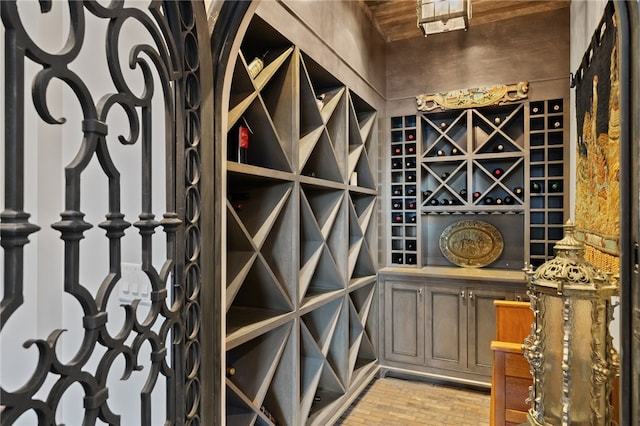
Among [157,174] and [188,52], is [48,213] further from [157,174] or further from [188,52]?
[188,52]

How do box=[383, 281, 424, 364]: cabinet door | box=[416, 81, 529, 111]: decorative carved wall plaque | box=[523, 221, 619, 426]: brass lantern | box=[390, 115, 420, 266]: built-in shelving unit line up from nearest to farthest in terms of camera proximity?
box=[523, 221, 619, 426]: brass lantern < box=[416, 81, 529, 111]: decorative carved wall plaque < box=[383, 281, 424, 364]: cabinet door < box=[390, 115, 420, 266]: built-in shelving unit

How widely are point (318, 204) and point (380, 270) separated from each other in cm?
103

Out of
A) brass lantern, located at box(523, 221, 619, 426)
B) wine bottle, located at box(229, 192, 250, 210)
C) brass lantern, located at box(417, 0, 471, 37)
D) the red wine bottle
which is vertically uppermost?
brass lantern, located at box(417, 0, 471, 37)

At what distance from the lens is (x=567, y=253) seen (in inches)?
53.5

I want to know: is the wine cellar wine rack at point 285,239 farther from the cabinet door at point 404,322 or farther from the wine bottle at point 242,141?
the cabinet door at point 404,322

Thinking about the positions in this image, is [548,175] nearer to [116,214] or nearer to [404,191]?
[404,191]

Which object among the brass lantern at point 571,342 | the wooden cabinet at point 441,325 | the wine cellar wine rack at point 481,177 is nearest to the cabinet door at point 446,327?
the wooden cabinet at point 441,325

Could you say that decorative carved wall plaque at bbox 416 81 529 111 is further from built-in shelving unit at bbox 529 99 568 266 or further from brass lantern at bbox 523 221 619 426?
brass lantern at bbox 523 221 619 426

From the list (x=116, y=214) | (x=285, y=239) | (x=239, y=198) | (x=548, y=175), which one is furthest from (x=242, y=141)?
(x=548, y=175)

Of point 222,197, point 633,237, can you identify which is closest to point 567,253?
point 633,237

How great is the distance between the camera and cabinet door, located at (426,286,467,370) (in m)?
3.23

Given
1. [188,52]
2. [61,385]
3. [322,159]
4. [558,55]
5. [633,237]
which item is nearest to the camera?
[61,385]

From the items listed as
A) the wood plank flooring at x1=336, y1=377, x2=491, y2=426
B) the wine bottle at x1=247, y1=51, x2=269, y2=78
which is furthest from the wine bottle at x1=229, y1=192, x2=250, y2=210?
the wood plank flooring at x1=336, y1=377, x2=491, y2=426

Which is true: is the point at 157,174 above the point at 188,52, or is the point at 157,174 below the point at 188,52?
→ below
